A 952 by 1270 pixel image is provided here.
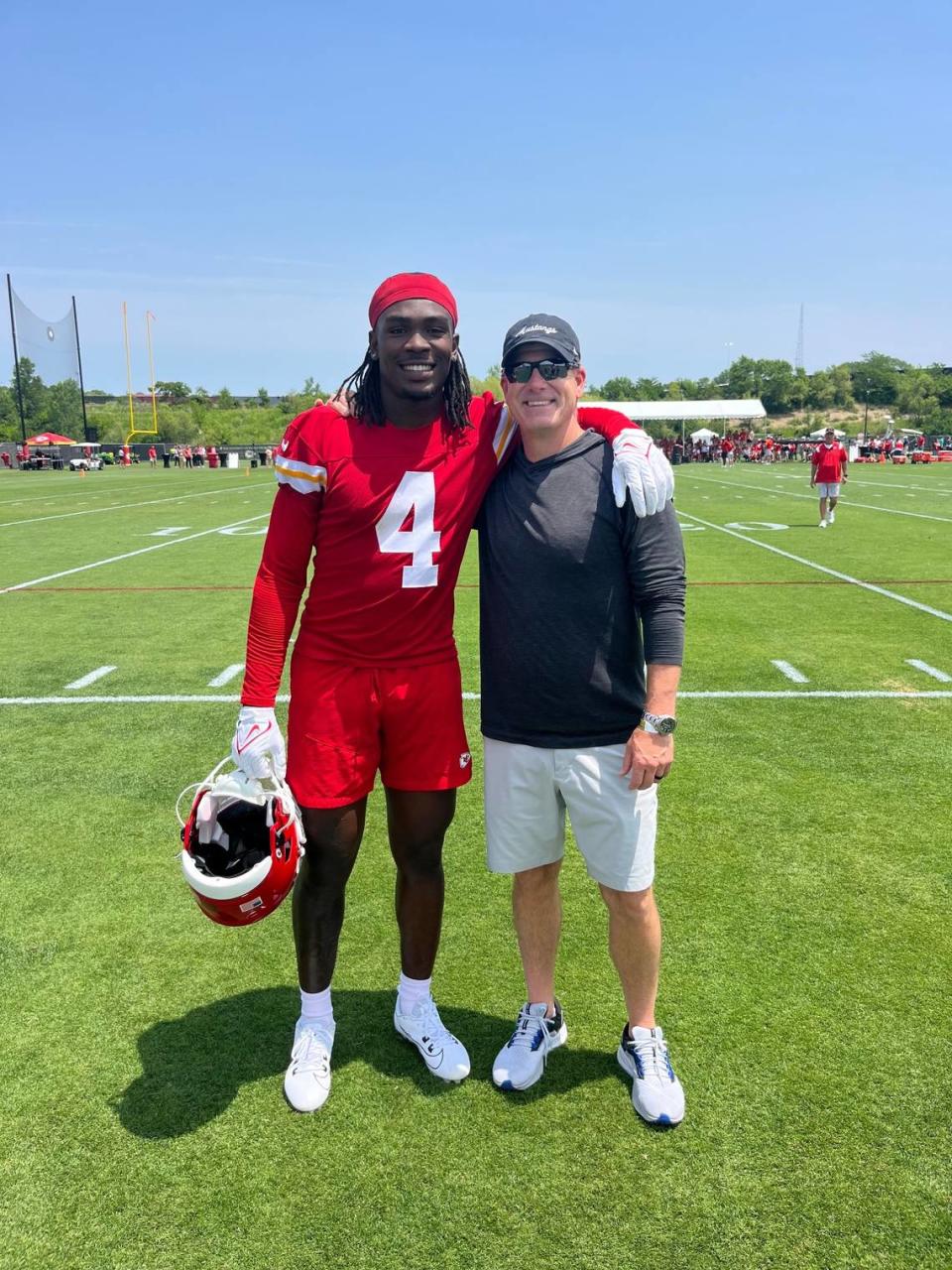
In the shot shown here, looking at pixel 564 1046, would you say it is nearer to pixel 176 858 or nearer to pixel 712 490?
pixel 176 858

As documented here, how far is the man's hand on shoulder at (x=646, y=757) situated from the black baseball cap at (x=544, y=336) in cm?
97

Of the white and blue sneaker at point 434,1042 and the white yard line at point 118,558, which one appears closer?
the white and blue sneaker at point 434,1042

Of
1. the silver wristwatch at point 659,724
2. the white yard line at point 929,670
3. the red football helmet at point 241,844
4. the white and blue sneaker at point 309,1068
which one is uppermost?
the silver wristwatch at point 659,724

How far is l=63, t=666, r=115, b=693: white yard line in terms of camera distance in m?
6.78

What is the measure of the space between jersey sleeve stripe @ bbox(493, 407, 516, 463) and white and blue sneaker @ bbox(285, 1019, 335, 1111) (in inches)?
66.2

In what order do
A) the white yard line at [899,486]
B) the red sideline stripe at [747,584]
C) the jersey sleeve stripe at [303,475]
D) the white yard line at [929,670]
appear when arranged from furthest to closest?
the white yard line at [899,486] → the red sideline stripe at [747,584] → the white yard line at [929,670] → the jersey sleeve stripe at [303,475]

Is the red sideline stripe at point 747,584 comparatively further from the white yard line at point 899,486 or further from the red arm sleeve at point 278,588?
the white yard line at point 899,486

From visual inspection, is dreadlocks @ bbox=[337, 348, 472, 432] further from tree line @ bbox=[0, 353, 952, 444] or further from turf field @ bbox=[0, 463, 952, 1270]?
tree line @ bbox=[0, 353, 952, 444]

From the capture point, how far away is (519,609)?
2.56m

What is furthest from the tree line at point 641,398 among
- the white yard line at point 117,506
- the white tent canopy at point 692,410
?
the white yard line at point 117,506

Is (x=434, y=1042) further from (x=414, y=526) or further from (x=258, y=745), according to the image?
(x=414, y=526)

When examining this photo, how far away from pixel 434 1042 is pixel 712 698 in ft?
13.2

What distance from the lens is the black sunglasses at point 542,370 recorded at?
2.47 meters

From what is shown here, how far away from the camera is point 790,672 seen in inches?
275
